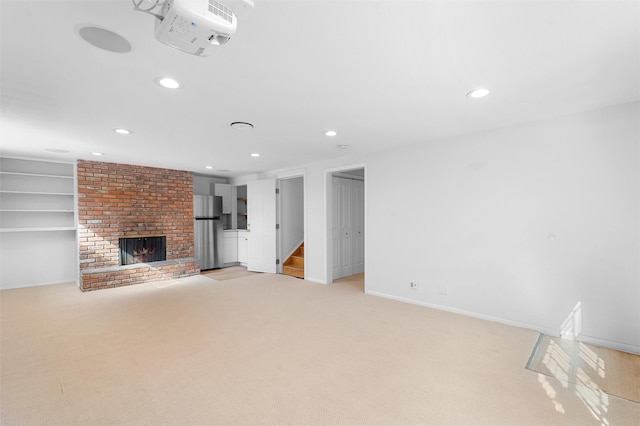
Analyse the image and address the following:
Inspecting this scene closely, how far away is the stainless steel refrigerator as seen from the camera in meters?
7.20

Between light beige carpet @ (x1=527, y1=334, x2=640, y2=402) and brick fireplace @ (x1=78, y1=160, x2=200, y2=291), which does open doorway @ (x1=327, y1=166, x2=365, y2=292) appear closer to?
brick fireplace @ (x1=78, y1=160, x2=200, y2=291)

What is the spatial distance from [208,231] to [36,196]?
318 centimetres

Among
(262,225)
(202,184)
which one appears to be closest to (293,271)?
(262,225)

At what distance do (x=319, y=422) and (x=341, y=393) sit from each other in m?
0.34

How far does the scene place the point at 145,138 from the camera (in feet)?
12.9

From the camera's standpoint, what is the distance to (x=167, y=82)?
231 cm

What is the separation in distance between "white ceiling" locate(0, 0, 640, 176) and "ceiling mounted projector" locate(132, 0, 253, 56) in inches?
15.2

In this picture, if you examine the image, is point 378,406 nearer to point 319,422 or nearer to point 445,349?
point 319,422

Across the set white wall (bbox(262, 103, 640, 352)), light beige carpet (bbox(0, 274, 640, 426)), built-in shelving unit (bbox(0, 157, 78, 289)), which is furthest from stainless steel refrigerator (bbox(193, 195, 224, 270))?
white wall (bbox(262, 103, 640, 352))

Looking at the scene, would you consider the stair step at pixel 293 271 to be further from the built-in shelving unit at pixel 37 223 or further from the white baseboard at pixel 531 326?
the built-in shelving unit at pixel 37 223

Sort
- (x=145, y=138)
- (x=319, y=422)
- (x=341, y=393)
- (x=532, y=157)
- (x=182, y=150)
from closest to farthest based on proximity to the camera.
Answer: (x=319, y=422), (x=341, y=393), (x=532, y=157), (x=145, y=138), (x=182, y=150)

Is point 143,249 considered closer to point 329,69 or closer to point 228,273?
point 228,273

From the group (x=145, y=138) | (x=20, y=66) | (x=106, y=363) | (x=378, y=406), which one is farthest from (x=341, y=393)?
(x=145, y=138)

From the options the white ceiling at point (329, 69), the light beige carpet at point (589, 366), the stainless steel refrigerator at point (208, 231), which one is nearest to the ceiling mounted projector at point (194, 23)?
the white ceiling at point (329, 69)
